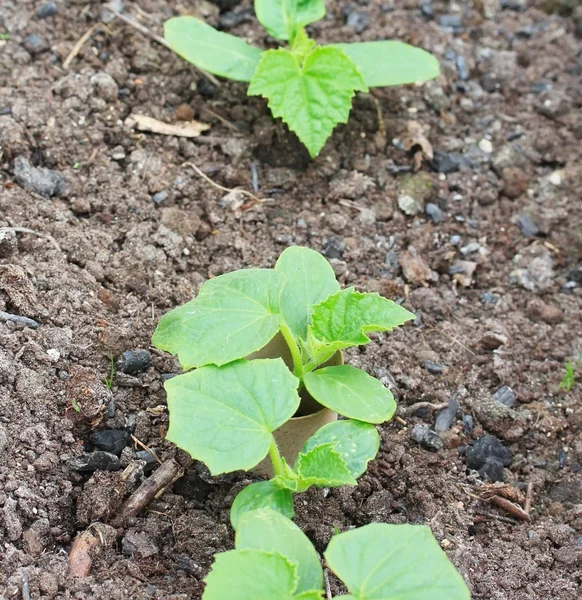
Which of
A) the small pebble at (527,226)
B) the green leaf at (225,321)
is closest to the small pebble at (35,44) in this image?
the green leaf at (225,321)

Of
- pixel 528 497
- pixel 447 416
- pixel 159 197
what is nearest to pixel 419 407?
pixel 447 416

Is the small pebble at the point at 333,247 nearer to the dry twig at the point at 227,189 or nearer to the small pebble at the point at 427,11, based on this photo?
the dry twig at the point at 227,189

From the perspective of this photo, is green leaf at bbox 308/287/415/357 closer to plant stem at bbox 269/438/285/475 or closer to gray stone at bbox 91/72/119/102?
plant stem at bbox 269/438/285/475

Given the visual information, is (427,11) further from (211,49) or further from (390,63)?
(211,49)


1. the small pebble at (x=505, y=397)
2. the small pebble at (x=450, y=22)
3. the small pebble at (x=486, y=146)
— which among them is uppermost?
the small pebble at (x=450, y=22)

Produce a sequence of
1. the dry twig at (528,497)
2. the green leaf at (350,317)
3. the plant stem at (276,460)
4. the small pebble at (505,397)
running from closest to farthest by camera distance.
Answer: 1. the plant stem at (276,460)
2. the green leaf at (350,317)
3. the dry twig at (528,497)
4. the small pebble at (505,397)

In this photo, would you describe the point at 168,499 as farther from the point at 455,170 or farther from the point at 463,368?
the point at 455,170
